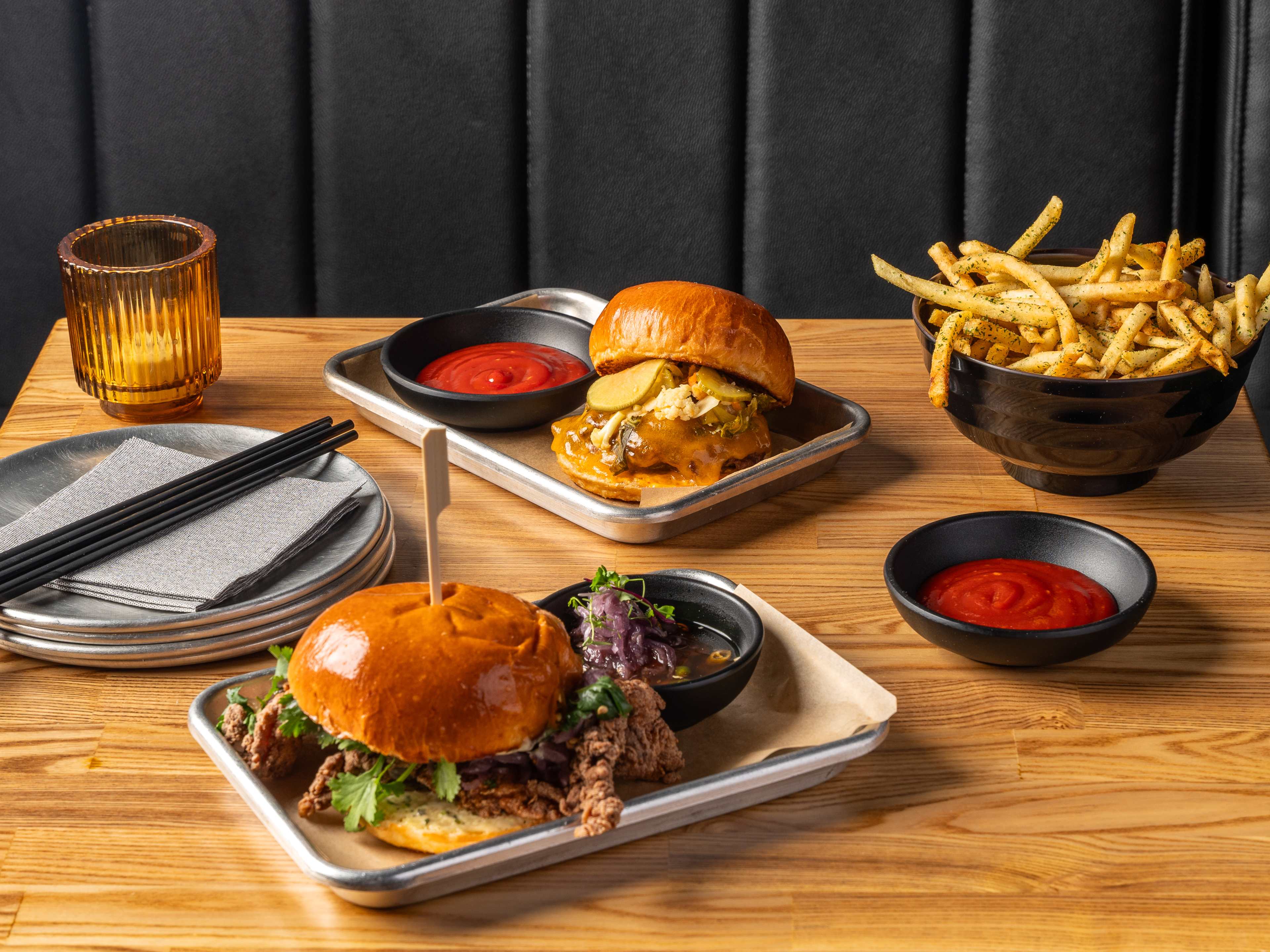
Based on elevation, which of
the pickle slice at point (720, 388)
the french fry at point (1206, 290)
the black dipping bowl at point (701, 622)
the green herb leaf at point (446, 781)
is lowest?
the green herb leaf at point (446, 781)

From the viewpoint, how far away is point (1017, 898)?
1.01 metres

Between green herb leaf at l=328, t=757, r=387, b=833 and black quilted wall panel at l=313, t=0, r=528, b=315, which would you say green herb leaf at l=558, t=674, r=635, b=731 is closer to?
green herb leaf at l=328, t=757, r=387, b=833

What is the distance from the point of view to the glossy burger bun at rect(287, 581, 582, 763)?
985mm

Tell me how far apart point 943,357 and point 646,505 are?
40 cm

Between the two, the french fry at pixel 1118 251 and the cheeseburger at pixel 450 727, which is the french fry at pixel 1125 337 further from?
the cheeseburger at pixel 450 727

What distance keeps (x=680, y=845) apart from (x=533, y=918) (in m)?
0.15

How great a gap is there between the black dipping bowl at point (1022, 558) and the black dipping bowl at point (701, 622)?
0.18m

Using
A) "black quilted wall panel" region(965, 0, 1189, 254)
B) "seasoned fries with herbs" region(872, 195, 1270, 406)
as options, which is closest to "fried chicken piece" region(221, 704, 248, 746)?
"seasoned fries with herbs" region(872, 195, 1270, 406)

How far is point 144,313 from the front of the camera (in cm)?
180

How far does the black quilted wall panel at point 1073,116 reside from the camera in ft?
8.41

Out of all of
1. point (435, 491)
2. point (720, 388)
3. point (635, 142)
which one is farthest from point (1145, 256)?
point (635, 142)

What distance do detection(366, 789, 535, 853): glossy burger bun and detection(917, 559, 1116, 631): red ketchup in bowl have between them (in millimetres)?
540

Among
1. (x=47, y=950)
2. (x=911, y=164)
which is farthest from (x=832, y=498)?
(x=911, y=164)

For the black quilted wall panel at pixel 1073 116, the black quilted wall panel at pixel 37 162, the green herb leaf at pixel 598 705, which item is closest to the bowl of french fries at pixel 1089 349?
the green herb leaf at pixel 598 705
